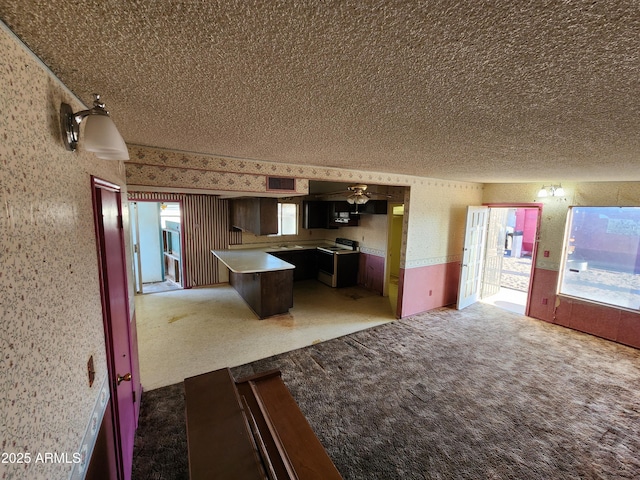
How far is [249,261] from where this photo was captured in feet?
17.2

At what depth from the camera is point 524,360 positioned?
3.48 m

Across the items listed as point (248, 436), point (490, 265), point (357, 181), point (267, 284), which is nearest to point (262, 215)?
point (267, 284)

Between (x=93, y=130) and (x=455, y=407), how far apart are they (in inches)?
132

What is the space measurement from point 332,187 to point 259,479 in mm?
6240

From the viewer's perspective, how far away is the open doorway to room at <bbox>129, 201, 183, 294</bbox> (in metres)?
6.45

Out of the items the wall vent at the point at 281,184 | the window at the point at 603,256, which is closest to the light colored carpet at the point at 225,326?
the wall vent at the point at 281,184

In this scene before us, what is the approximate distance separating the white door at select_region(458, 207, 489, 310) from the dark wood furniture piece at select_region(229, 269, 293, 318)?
3202 mm

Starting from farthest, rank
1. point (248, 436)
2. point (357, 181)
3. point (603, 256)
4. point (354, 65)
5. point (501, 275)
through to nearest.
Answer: point (501, 275) → point (603, 256) → point (357, 181) → point (248, 436) → point (354, 65)

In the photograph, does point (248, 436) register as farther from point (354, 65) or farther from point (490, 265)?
point (490, 265)

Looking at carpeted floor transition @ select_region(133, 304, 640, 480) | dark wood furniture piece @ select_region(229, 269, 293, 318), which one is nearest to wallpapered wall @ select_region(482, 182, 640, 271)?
carpeted floor transition @ select_region(133, 304, 640, 480)

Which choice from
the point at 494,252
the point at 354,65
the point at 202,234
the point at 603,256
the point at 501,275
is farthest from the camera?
the point at 501,275

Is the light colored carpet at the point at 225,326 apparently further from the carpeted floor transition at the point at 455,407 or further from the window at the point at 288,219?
the window at the point at 288,219

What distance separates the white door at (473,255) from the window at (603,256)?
126 centimetres

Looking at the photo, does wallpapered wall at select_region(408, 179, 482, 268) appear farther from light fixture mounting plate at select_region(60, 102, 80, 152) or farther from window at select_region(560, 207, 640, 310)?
light fixture mounting plate at select_region(60, 102, 80, 152)
